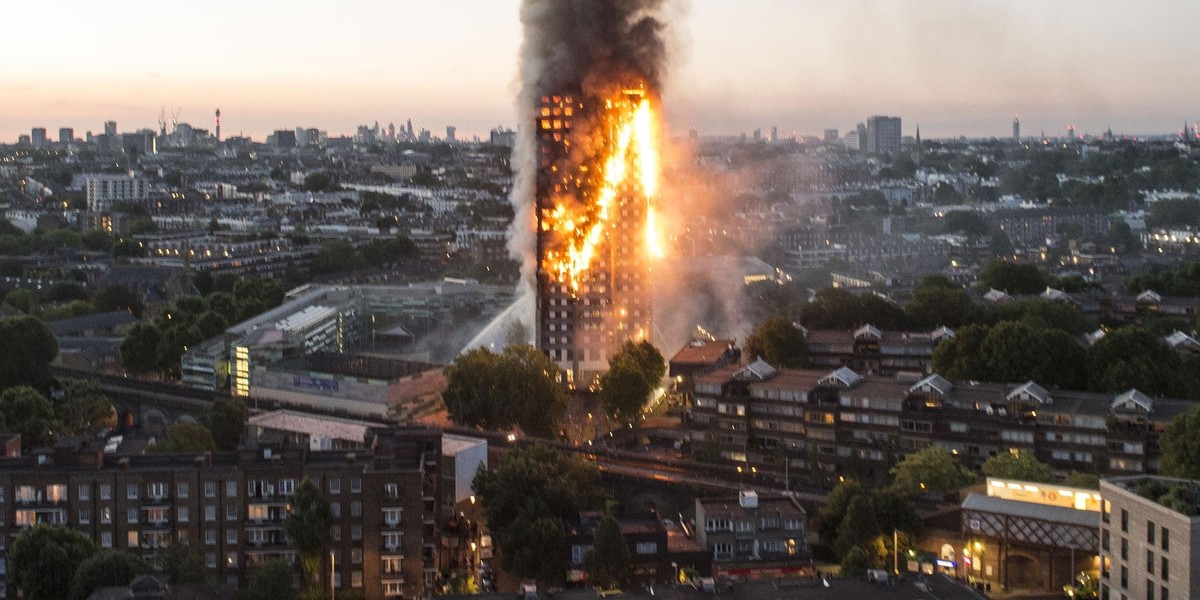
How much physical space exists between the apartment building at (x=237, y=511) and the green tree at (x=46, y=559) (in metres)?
0.75

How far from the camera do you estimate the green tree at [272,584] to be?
44.4ft

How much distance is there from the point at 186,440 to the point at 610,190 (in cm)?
931

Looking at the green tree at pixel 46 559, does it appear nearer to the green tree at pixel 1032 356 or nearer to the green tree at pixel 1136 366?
the green tree at pixel 1032 356

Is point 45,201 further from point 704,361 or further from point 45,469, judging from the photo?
point 45,469

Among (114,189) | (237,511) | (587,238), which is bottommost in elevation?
(237,511)

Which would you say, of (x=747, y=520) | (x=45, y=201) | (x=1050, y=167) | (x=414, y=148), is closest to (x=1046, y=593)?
(x=747, y=520)

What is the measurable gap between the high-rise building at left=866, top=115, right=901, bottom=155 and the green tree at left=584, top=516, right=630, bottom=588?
65.2 meters

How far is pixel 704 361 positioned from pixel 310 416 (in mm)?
6224

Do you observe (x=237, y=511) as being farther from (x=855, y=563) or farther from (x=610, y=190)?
(x=610, y=190)

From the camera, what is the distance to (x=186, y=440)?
19547mm

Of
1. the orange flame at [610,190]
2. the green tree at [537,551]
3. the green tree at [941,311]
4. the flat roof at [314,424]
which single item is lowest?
the green tree at [537,551]

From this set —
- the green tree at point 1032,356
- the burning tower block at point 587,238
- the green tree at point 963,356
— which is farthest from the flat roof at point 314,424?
the green tree at point 1032,356

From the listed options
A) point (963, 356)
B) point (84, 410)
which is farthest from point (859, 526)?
point (84, 410)

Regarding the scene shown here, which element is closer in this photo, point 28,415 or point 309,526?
point 309,526
